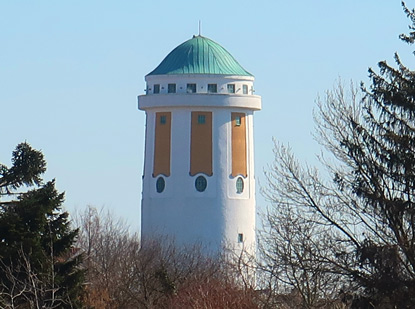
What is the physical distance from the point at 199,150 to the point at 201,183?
5.70ft

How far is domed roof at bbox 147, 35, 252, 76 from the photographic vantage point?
84.9 m

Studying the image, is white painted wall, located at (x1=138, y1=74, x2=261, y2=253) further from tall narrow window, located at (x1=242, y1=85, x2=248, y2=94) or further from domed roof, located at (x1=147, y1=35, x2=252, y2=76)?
tall narrow window, located at (x1=242, y1=85, x2=248, y2=94)

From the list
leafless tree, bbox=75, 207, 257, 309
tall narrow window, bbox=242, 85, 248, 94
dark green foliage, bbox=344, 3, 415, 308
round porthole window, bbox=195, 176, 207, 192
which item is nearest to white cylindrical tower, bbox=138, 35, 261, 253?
round porthole window, bbox=195, 176, 207, 192

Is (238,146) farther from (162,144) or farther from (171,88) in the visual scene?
(171,88)

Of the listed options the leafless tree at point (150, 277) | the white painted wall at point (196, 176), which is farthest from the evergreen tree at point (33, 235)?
the white painted wall at point (196, 176)

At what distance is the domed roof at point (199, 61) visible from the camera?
8488cm

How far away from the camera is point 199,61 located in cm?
8506

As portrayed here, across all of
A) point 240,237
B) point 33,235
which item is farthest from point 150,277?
point 240,237

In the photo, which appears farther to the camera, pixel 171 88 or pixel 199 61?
pixel 199 61

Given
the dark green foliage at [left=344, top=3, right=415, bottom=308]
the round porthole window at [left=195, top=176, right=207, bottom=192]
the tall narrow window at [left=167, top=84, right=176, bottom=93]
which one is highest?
the tall narrow window at [left=167, top=84, right=176, bottom=93]

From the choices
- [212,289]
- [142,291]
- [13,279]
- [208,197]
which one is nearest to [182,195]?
[208,197]

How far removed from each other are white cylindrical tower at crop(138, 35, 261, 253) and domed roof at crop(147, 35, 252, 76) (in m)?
0.08

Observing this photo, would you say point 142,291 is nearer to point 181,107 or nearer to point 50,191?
point 50,191

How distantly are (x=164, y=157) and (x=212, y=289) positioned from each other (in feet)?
123
